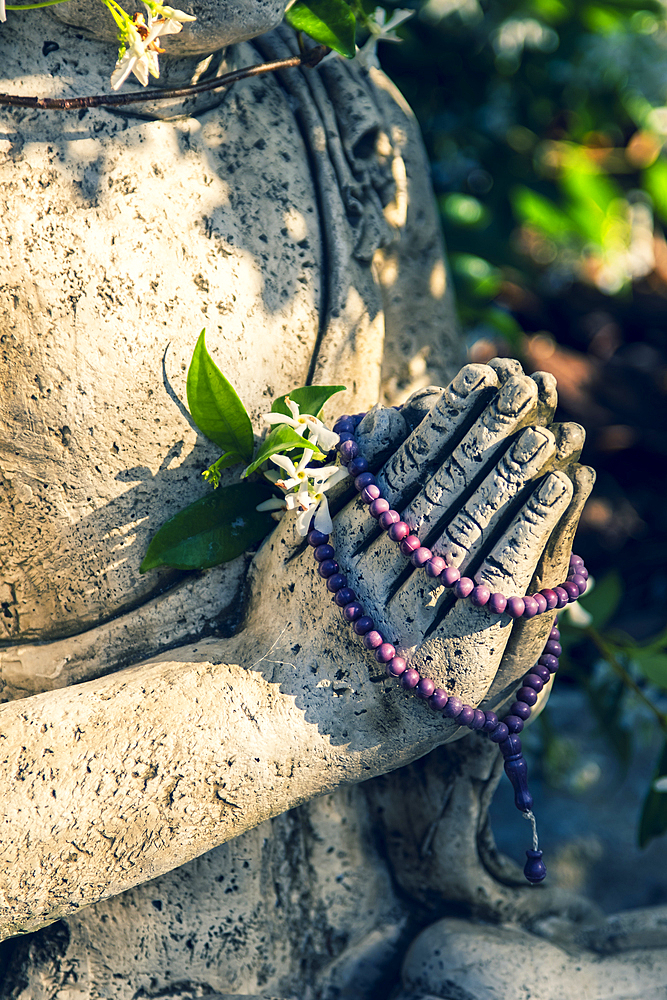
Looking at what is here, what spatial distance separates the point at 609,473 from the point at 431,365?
7.93 ft

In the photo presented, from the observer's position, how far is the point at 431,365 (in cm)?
165

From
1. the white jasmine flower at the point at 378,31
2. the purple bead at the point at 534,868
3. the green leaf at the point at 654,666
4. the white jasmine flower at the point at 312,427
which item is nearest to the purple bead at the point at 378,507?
the white jasmine flower at the point at 312,427

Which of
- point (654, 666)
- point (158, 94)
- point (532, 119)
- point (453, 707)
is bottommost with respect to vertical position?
point (654, 666)

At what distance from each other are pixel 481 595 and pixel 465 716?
0.19 metres

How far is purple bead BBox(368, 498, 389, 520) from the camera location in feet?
3.61

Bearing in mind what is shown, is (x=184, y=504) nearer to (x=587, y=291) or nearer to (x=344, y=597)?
→ (x=344, y=597)

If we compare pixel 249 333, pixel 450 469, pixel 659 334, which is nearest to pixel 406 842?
pixel 450 469

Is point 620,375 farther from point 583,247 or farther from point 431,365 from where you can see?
point 431,365

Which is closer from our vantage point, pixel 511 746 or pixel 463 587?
pixel 463 587

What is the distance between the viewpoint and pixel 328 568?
1.15 m

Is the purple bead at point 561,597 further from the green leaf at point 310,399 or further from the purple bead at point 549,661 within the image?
the green leaf at point 310,399

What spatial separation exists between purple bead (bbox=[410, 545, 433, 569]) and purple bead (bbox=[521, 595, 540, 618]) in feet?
0.49

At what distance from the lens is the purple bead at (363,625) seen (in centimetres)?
112

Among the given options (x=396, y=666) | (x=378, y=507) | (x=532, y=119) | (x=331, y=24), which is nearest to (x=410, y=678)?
(x=396, y=666)
